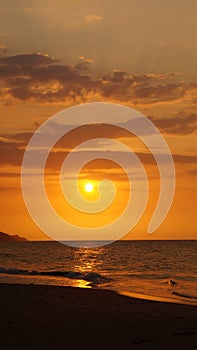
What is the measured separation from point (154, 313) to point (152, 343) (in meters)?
6.52

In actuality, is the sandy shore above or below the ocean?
below

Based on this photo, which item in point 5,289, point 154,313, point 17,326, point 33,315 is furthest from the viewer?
point 5,289

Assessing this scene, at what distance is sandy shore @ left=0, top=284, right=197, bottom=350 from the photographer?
14.8 metres

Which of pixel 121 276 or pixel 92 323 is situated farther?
pixel 121 276

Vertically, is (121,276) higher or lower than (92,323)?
higher

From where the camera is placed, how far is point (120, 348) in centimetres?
1420

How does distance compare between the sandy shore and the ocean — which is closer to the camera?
the sandy shore

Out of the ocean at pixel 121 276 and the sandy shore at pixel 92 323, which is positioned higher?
the ocean at pixel 121 276

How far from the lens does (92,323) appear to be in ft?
59.1

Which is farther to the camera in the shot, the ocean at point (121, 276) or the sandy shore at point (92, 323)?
the ocean at point (121, 276)

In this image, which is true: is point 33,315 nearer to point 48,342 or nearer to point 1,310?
point 1,310

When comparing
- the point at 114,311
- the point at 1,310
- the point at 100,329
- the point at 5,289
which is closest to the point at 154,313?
the point at 114,311

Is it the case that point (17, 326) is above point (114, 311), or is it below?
below

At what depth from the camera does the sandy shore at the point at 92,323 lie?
48.5ft
